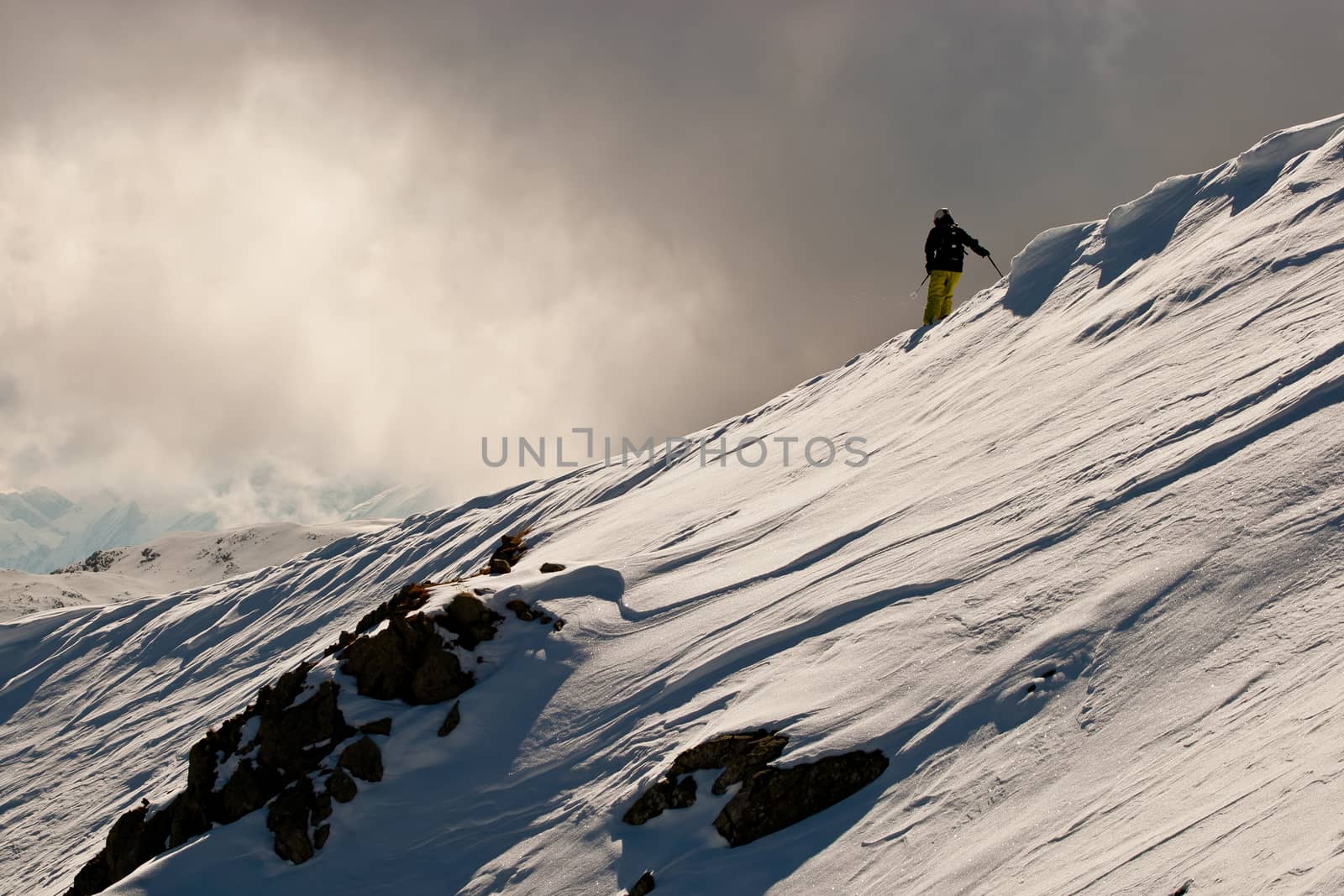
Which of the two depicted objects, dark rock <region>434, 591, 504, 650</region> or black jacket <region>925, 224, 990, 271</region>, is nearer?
dark rock <region>434, 591, 504, 650</region>

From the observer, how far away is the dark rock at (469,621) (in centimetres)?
1319

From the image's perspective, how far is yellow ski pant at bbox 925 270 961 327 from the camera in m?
22.0

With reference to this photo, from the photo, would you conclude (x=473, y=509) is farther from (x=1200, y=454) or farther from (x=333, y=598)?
(x=1200, y=454)

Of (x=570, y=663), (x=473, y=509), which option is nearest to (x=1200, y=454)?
(x=570, y=663)

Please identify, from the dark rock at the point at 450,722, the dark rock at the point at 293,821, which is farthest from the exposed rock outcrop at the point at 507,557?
the dark rock at the point at 293,821

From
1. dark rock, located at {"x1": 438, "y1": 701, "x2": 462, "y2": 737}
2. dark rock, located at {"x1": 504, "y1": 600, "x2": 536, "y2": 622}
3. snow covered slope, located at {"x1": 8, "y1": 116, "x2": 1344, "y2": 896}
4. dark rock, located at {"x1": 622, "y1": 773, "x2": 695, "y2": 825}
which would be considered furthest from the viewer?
dark rock, located at {"x1": 504, "y1": 600, "x2": 536, "y2": 622}

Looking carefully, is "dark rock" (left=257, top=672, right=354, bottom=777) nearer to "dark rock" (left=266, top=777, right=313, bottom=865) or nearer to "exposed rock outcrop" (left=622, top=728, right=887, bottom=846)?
"dark rock" (left=266, top=777, right=313, bottom=865)

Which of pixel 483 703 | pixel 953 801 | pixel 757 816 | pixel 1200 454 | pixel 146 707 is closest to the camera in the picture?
pixel 953 801

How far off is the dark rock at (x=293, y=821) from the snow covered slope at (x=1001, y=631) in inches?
9.1

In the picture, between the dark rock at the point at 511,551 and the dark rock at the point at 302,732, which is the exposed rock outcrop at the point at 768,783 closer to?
the dark rock at the point at 302,732

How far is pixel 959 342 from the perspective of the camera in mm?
19562

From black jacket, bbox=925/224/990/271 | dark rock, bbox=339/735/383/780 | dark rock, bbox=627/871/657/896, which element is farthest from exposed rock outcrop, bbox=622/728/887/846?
black jacket, bbox=925/224/990/271

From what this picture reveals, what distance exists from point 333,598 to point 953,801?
75.7ft

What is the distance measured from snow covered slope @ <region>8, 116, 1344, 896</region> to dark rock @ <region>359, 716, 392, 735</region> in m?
0.22
